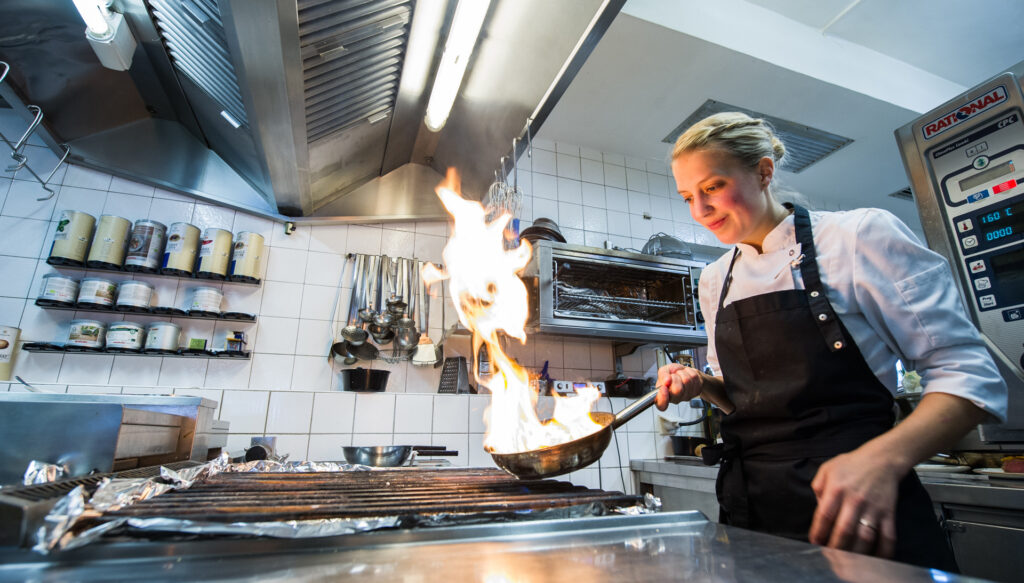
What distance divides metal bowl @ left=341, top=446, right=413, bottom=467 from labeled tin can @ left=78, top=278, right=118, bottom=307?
1517 mm

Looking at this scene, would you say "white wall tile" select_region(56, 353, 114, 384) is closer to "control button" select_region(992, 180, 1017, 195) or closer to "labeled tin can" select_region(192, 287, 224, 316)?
"labeled tin can" select_region(192, 287, 224, 316)

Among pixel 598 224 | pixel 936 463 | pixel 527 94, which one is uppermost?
pixel 598 224

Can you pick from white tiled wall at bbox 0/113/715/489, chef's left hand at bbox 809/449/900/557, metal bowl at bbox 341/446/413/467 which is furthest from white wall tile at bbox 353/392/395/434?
chef's left hand at bbox 809/449/900/557

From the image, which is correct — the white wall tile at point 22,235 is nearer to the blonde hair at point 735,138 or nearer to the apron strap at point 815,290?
the blonde hair at point 735,138

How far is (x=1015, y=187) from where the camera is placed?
139 centimetres

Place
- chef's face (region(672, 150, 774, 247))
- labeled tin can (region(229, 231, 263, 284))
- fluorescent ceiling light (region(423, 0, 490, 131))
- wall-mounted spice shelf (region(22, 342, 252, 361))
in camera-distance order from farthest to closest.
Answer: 1. labeled tin can (region(229, 231, 263, 284))
2. wall-mounted spice shelf (region(22, 342, 252, 361))
3. fluorescent ceiling light (region(423, 0, 490, 131))
4. chef's face (region(672, 150, 774, 247))

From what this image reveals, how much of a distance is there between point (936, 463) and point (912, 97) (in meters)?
2.59

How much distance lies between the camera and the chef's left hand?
2.08 ft

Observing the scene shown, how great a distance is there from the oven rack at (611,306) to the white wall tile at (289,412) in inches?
52.5

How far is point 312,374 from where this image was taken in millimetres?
2551

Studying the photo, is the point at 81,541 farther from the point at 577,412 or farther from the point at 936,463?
the point at 936,463

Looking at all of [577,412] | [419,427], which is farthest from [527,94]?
[419,427]

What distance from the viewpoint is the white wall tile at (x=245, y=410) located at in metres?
2.21

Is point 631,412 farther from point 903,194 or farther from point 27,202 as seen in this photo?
point 903,194
